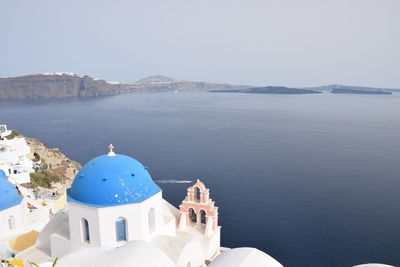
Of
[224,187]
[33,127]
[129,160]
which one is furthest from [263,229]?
[33,127]

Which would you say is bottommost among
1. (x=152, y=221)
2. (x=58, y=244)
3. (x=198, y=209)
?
(x=58, y=244)

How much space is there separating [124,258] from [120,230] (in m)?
5.70

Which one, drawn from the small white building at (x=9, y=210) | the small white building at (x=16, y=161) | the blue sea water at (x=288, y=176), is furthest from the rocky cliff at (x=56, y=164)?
the small white building at (x=9, y=210)

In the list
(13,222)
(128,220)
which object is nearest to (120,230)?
(128,220)

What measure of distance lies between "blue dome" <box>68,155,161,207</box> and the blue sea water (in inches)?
733

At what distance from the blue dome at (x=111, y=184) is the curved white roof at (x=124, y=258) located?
13.4 ft

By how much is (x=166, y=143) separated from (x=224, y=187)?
110 feet

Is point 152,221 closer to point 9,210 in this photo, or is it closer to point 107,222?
point 107,222

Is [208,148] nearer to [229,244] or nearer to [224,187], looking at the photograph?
[224,187]

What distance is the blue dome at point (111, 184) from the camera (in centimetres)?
1543

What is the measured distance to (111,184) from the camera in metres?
15.6

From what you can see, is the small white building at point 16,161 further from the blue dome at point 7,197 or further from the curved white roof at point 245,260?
the curved white roof at point 245,260

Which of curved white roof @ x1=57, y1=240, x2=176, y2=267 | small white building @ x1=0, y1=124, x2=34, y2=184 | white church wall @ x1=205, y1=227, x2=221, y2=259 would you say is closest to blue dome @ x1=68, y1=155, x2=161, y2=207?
curved white roof @ x1=57, y1=240, x2=176, y2=267

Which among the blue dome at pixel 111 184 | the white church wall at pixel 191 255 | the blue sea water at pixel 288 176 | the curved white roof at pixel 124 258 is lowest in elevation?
the blue sea water at pixel 288 176
